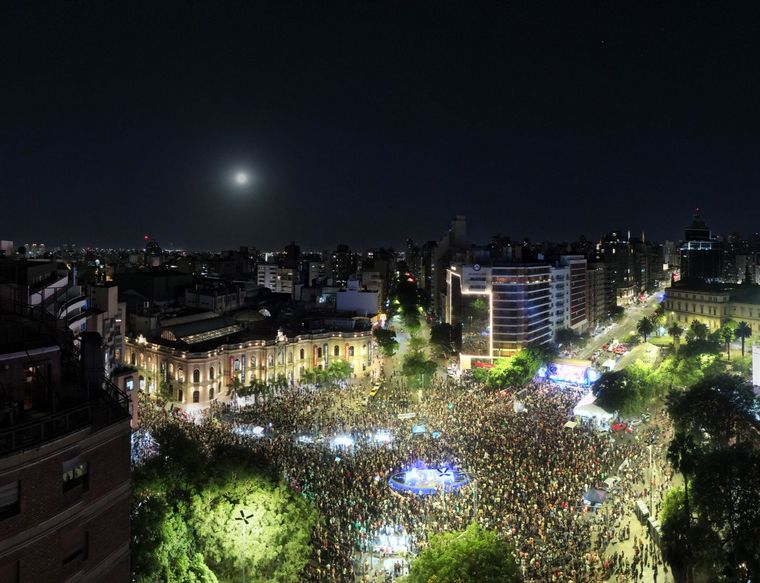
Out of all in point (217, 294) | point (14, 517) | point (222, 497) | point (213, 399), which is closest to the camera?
point (14, 517)

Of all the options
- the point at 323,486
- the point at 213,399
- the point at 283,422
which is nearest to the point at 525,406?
the point at 283,422

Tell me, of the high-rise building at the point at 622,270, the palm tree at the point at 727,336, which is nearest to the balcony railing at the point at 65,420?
the palm tree at the point at 727,336

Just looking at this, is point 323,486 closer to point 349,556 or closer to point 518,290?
point 349,556

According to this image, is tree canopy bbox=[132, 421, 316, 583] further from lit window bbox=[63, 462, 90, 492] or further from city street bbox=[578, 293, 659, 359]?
city street bbox=[578, 293, 659, 359]

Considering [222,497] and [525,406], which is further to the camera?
[525,406]

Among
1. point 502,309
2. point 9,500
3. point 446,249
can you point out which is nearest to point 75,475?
point 9,500

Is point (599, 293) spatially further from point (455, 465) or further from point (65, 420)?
point (65, 420)

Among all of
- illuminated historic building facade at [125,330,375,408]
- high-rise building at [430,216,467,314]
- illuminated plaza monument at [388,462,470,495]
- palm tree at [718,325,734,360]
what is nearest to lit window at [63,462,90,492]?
illuminated plaza monument at [388,462,470,495]
